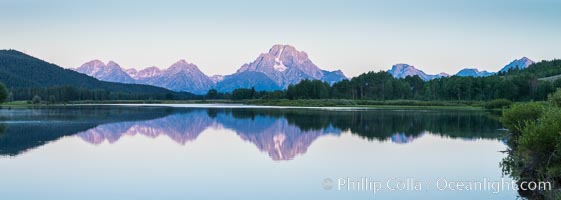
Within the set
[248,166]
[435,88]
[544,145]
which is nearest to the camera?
[544,145]

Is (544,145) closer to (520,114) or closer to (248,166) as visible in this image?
(520,114)

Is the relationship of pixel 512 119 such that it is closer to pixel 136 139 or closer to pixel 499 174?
pixel 499 174

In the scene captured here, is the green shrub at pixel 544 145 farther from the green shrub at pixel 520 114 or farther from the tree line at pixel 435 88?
the tree line at pixel 435 88

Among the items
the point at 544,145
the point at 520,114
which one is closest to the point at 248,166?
the point at 544,145

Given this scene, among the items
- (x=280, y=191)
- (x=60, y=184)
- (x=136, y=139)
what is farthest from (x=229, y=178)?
(x=136, y=139)

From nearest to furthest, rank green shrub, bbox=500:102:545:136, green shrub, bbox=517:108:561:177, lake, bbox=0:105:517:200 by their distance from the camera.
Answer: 1. green shrub, bbox=517:108:561:177
2. lake, bbox=0:105:517:200
3. green shrub, bbox=500:102:545:136

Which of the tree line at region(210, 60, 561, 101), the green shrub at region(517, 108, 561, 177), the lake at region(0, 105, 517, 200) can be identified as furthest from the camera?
the tree line at region(210, 60, 561, 101)

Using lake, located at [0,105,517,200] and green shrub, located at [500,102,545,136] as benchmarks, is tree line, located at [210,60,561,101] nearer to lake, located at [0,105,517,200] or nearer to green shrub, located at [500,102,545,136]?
lake, located at [0,105,517,200]

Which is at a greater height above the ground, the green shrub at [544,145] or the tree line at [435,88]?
the tree line at [435,88]

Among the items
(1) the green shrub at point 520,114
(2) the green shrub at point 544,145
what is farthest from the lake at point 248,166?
(1) the green shrub at point 520,114

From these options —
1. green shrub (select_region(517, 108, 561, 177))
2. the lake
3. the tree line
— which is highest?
the tree line

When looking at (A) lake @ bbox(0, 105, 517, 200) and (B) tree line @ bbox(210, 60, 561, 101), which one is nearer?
(A) lake @ bbox(0, 105, 517, 200)

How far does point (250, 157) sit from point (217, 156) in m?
1.87

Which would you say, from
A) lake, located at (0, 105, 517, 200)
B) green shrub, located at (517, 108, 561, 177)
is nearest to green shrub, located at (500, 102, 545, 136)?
lake, located at (0, 105, 517, 200)
